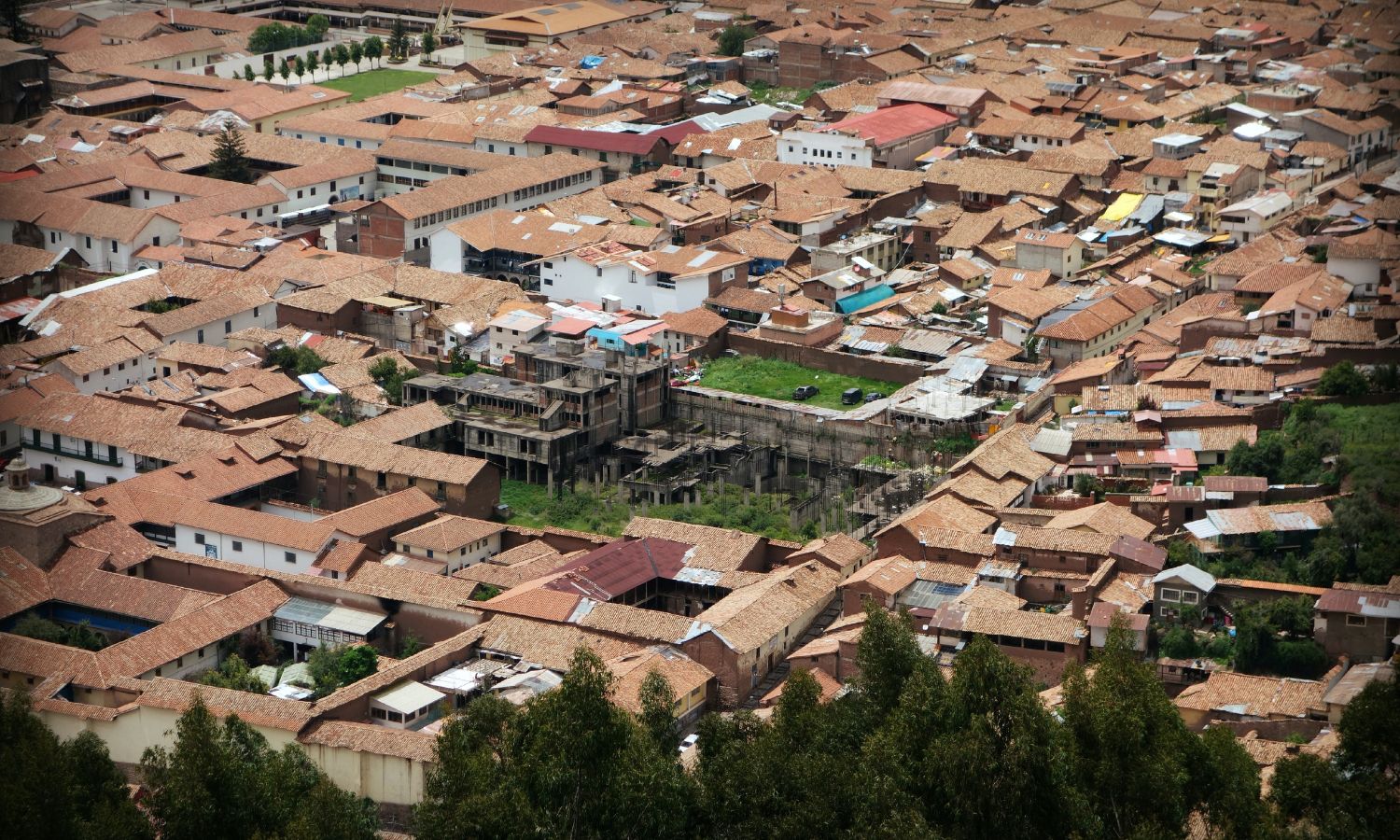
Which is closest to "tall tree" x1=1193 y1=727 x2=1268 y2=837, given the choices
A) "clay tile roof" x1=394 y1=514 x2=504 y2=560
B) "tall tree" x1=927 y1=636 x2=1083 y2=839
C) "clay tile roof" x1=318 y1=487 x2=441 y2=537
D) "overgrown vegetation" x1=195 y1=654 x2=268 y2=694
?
"tall tree" x1=927 y1=636 x2=1083 y2=839

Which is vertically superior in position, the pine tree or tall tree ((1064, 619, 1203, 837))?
tall tree ((1064, 619, 1203, 837))

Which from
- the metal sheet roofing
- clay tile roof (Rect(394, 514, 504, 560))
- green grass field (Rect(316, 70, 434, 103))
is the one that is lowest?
green grass field (Rect(316, 70, 434, 103))

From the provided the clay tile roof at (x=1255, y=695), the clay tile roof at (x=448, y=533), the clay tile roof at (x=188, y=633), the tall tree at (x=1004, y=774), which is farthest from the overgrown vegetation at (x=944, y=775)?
the clay tile roof at (x=448, y=533)

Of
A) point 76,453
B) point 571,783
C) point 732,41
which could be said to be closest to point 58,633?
point 76,453

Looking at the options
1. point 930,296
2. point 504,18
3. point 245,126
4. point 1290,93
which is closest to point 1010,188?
point 930,296

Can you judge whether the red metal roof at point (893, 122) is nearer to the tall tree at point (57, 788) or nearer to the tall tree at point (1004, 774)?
the tall tree at point (1004, 774)

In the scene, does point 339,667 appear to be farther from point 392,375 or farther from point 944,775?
point 392,375

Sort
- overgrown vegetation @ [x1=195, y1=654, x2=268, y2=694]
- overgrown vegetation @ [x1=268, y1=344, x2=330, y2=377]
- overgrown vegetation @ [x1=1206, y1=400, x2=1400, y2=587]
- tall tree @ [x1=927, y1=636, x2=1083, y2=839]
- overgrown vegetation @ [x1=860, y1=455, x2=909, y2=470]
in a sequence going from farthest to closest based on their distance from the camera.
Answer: overgrown vegetation @ [x1=268, y1=344, x2=330, y2=377]
overgrown vegetation @ [x1=860, y1=455, x2=909, y2=470]
overgrown vegetation @ [x1=1206, y1=400, x2=1400, y2=587]
overgrown vegetation @ [x1=195, y1=654, x2=268, y2=694]
tall tree @ [x1=927, y1=636, x2=1083, y2=839]

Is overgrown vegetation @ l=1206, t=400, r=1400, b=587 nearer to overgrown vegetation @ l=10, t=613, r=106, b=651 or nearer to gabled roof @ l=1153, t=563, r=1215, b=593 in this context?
gabled roof @ l=1153, t=563, r=1215, b=593
